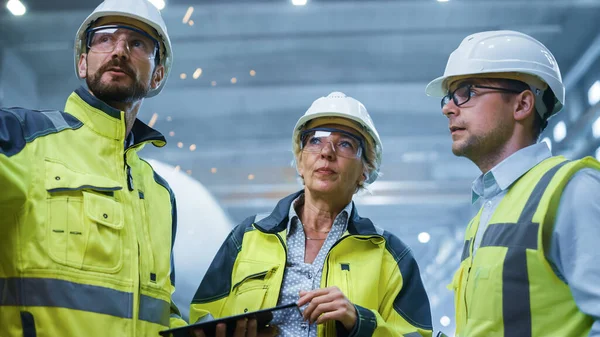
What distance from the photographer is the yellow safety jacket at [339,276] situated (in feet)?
9.21

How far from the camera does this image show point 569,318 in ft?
6.49

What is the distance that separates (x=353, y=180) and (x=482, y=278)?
110 centimetres

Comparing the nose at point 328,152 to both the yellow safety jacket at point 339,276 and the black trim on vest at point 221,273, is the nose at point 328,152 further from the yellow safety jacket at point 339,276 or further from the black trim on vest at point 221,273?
the black trim on vest at point 221,273

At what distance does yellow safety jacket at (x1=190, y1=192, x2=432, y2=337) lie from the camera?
281cm

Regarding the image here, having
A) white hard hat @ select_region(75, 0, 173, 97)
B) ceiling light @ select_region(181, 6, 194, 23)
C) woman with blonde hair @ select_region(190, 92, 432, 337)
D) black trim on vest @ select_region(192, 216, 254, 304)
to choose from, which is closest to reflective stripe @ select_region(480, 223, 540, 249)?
woman with blonde hair @ select_region(190, 92, 432, 337)

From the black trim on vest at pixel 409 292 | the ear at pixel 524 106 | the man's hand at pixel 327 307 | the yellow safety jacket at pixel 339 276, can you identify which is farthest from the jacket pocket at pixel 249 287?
the ear at pixel 524 106

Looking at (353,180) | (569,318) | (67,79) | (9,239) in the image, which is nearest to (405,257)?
(353,180)

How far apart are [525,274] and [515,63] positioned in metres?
0.92

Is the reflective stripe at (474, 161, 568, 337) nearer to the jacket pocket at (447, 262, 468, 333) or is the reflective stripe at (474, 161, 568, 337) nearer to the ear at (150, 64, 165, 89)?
the jacket pocket at (447, 262, 468, 333)

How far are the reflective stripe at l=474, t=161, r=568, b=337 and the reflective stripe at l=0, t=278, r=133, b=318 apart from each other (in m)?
1.27

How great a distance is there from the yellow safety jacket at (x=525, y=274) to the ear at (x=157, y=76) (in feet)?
5.18

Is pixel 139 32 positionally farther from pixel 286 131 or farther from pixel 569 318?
pixel 286 131

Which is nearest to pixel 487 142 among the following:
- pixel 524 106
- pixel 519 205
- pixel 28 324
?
pixel 524 106

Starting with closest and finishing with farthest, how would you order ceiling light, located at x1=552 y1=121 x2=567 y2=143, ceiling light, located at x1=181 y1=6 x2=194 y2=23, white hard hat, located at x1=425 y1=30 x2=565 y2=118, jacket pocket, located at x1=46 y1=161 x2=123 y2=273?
jacket pocket, located at x1=46 y1=161 x2=123 y2=273 → white hard hat, located at x1=425 y1=30 x2=565 y2=118 → ceiling light, located at x1=181 y1=6 x2=194 y2=23 → ceiling light, located at x1=552 y1=121 x2=567 y2=143
